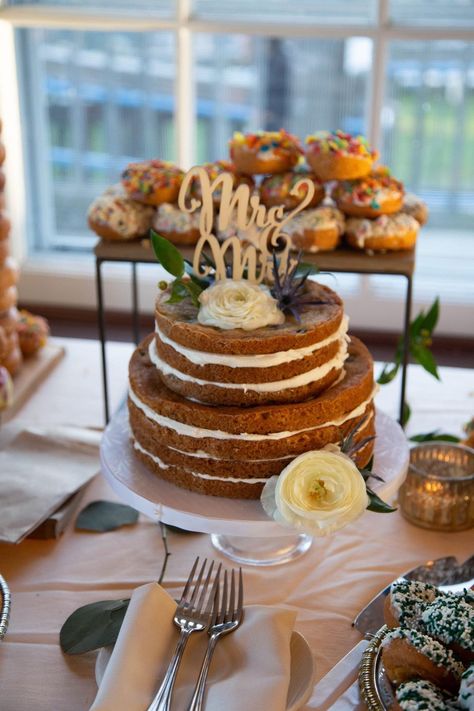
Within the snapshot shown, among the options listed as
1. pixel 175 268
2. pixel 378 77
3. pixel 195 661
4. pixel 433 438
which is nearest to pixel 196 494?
pixel 195 661

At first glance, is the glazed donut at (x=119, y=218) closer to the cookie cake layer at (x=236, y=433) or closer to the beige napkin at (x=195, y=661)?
the cookie cake layer at (x=236, y=433)

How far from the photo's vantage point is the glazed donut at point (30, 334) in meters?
2.53

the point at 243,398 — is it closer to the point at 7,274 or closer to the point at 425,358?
the point at 425,358

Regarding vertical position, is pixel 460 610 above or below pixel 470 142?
below

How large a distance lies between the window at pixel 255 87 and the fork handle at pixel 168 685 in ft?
8.85

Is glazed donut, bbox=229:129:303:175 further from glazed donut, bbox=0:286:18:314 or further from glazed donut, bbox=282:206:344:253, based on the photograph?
glazed donut, bbox=0:286:18:314

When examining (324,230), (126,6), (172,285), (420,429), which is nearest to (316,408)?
(172,285)

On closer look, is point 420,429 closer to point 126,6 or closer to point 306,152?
point 306,152

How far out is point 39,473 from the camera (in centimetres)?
164

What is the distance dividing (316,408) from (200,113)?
2.61 m

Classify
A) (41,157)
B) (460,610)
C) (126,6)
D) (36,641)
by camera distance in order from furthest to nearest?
(41,157) < (126,6) < (36,641) < (460,610)

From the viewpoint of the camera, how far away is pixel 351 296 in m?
3.66

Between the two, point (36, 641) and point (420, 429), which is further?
point (420, 429)

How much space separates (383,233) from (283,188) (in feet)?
0.85
